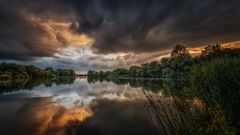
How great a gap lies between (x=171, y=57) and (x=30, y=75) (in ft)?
372

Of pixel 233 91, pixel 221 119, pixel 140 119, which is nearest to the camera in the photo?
pixel 221 119

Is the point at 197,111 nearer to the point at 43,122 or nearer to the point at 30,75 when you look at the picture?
the point at 43,122

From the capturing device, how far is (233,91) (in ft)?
24.0

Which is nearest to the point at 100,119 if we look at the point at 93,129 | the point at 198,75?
the point at 93,129

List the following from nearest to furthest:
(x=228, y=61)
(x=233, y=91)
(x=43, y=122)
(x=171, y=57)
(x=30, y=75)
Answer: (x=233, y=91) → (x=228, y=61) → (x=43, y=122) → (x=171, y=57) → (x=30, y=75)

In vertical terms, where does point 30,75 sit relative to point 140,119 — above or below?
above

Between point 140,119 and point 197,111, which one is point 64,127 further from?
point 197,111

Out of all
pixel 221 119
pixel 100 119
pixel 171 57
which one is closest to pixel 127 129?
pixel 100 119

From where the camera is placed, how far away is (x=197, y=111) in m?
6.60

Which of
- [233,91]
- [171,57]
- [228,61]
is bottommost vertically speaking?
[233,91]

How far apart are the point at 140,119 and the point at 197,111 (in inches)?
230

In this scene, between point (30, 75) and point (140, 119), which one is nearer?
point (140, 119)

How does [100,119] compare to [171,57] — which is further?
[171,57]

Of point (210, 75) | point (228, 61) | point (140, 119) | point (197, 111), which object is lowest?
point (140, 119)
